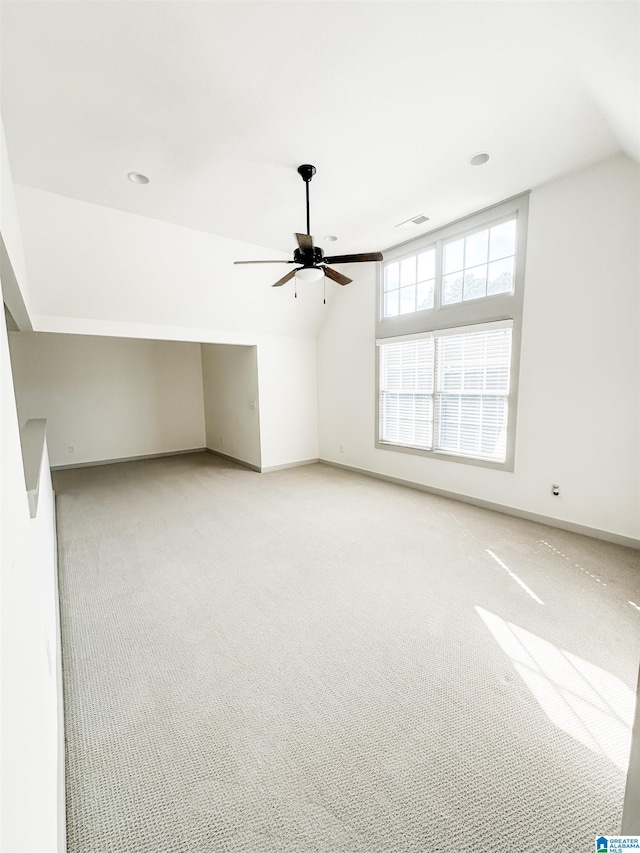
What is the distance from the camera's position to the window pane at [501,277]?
12.1ft

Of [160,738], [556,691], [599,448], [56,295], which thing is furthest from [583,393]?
[56,295]

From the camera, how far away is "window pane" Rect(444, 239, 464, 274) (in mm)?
4102

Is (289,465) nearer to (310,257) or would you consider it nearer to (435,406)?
(435,406)

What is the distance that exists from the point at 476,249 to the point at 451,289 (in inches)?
19.0

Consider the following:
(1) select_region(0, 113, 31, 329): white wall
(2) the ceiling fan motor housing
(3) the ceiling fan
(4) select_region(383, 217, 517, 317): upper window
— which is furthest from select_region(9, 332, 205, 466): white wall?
(2) the ceiling fan motor housing

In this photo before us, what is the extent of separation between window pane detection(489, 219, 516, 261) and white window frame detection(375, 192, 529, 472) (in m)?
0.07

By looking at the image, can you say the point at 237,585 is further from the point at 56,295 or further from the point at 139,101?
the point at 56,295

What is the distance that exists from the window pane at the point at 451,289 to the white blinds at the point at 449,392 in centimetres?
40

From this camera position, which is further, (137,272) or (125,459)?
(125,459)

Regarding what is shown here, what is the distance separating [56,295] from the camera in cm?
404

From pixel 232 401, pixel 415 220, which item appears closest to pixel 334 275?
pixel 415 220

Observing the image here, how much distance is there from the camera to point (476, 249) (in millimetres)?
3951

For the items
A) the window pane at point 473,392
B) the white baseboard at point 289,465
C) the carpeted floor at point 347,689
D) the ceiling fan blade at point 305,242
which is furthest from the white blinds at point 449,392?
the ceiling fan blade at point 305,242

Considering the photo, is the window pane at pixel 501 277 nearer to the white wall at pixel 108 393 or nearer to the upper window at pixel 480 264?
the upper window at pixel 480 264
